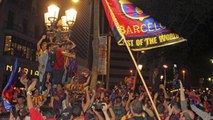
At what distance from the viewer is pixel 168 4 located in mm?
14516

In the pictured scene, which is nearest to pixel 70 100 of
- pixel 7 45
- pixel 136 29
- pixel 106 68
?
pixel 136 29

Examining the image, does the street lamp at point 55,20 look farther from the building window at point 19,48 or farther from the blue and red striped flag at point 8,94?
the building window at point 19,48

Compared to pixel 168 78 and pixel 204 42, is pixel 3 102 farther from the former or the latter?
pixel 168 78

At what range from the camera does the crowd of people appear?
6.42 meters

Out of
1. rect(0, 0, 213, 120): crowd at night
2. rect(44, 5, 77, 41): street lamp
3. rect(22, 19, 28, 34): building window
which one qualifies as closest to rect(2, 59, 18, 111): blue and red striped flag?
rect(0, 0, 213, 120): crowd at night

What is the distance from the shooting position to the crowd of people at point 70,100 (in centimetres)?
642

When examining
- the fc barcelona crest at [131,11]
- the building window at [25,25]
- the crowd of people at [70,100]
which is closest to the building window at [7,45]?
the building window at [25,25]

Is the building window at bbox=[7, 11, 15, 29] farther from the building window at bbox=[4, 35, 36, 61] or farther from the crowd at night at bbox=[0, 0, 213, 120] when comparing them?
the crowd at night at bbox=[0, 0, 213, 120]

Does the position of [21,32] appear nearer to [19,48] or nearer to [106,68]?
[19,48]

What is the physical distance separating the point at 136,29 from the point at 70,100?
9.07 ft

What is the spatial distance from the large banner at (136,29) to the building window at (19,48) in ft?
106

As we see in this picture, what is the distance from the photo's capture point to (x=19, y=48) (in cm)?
4012

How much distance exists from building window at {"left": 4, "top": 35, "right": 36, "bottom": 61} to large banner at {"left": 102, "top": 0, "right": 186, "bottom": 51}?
3218 cm

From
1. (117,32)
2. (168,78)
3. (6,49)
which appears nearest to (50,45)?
(117,32)
